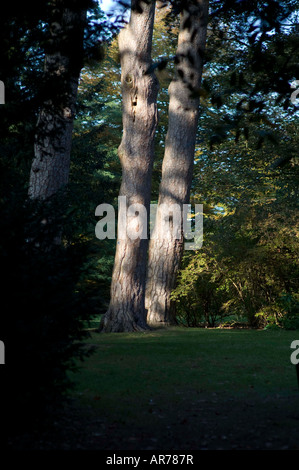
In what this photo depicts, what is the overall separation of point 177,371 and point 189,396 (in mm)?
1373

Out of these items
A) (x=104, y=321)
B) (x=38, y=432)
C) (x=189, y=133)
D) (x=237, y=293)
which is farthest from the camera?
(x=237, y=293)

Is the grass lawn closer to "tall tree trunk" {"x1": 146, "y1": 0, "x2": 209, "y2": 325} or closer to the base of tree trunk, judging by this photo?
the base of tree trunk

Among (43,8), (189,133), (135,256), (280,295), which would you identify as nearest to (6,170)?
(43,8)

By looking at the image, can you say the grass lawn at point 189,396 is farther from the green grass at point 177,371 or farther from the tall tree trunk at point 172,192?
the tall tree trunk at point 172,192

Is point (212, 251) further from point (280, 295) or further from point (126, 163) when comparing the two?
point (126, 163)

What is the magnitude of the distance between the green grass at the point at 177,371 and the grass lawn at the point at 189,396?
12mm

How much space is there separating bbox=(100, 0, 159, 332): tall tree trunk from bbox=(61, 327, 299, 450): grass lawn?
91.4 inches

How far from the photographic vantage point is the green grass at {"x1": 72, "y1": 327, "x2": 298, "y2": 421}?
645cm

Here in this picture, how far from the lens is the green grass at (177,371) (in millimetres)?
6453

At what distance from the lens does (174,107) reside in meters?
14.4

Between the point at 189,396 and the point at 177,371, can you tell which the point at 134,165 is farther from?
the point at 189,396

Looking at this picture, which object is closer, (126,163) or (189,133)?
(126,163)

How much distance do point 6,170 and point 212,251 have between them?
10012 mm

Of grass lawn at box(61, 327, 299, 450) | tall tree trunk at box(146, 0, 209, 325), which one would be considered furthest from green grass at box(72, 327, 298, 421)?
tall tree trunk at box(146, 0, 209, 325)
